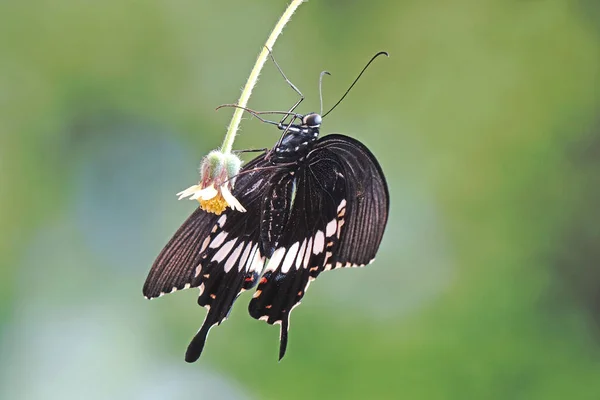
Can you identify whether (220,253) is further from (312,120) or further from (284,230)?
(312,120)

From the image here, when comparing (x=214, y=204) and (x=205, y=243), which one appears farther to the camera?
(x=205, y=243)

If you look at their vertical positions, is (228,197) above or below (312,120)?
below

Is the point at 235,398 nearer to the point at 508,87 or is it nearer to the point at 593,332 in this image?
the point at 593,332

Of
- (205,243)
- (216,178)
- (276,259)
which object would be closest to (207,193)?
(216,178)

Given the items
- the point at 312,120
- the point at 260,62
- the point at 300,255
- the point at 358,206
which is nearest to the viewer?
the point at 260,62

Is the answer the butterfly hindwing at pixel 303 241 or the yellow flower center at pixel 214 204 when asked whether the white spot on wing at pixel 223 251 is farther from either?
the yellow flower center at pixel 214 204

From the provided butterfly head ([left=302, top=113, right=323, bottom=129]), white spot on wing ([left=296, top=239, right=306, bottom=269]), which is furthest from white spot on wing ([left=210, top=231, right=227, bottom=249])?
butterfly head ([left=302, top=113, right=323, bottom=129])

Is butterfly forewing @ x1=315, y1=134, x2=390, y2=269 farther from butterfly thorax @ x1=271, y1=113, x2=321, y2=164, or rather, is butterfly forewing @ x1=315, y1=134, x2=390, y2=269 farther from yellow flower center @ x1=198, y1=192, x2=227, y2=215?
yellow flower center @ x1=198, y1=192, x2=227, y2=215

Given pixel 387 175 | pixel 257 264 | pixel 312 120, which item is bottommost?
pixel 257 264
